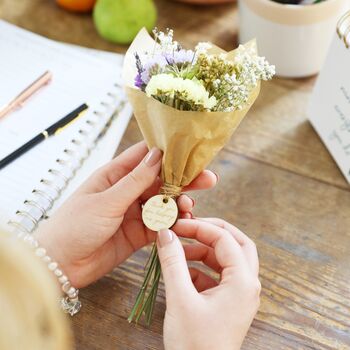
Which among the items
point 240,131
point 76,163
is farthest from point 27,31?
point 240,131

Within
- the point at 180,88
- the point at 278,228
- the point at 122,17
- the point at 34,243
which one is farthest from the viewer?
the point at 122,17

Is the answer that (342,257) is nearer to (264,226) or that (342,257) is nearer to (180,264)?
(264,226)

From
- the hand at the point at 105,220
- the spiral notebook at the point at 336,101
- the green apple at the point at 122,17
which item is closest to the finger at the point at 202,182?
the hand at the point at 105,220

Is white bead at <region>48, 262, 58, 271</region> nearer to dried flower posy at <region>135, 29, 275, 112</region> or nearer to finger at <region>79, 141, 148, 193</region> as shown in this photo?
finger at <region>79, 141, 148, 193</region>

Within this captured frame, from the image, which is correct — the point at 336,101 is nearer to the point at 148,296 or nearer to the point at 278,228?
→ the point at 278,228

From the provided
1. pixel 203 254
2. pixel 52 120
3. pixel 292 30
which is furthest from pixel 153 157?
pixel 292 30
